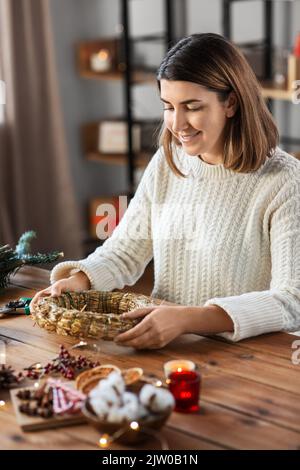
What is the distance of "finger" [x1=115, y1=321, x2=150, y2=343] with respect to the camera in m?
1.68

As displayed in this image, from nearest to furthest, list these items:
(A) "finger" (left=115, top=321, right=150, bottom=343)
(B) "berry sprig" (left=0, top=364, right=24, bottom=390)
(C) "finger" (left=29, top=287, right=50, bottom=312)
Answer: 1. (B) "berry sprig" (left=0, top=364, right=24, bottom=390)
2. (A) "finger" (left=115, top=321, right=150, bottom=343)
3. (C) "finger" (left=29, top=287, right=50, bottom=312)

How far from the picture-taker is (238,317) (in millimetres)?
1756

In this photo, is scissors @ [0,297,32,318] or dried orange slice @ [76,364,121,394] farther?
scissors @ [0,297,32,318]

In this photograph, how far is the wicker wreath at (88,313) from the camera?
169cm

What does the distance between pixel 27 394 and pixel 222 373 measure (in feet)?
1.29

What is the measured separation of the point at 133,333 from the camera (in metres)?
1.68

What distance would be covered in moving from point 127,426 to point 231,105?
98 centimetres

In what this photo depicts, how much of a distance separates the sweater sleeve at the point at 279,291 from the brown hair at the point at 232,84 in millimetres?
129

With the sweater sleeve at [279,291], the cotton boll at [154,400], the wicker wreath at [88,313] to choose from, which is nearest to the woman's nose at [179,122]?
the sweater sleeve at [279,291]

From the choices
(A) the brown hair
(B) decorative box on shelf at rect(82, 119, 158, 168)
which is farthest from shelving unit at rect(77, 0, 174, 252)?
(A) the brown hair

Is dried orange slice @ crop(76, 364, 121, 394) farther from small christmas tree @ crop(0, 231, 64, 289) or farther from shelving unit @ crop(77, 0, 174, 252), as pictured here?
shelving unit @ crop(77, 0, 174, 252)

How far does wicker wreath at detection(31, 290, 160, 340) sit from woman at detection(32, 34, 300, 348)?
44 millimetres

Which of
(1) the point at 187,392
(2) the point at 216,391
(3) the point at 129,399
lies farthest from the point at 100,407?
(2) the point at 216,391

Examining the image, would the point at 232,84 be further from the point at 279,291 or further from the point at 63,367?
the point at 63,367
